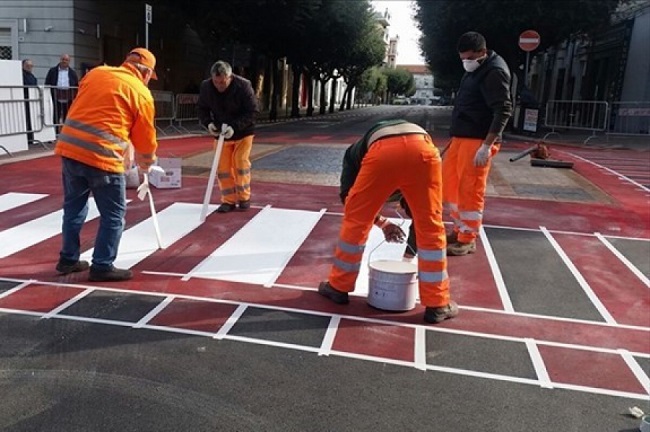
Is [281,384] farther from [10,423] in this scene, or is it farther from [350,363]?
[10,423]

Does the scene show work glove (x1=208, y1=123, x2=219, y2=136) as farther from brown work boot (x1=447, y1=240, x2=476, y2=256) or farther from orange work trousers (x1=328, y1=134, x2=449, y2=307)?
orange work trousers (x1=328, y1=134, x2=449, y2=307)

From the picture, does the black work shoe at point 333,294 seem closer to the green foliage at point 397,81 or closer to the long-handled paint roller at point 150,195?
the long-handled paint roller at point 150,195

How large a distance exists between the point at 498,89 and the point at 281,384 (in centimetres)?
355

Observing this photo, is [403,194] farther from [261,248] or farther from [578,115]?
[578,115]

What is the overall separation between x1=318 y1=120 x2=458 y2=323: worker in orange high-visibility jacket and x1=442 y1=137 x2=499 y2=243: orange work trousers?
5.57 ft

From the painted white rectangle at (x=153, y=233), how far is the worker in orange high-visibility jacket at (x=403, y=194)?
2.19m

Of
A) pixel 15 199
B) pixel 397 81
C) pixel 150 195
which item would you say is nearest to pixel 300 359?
pixel 150 195

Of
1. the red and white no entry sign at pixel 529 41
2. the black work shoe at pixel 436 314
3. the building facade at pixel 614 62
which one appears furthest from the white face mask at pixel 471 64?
the building facade at pixel 614 62

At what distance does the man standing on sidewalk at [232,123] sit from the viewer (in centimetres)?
741

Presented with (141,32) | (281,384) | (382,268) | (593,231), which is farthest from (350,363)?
(141,32)

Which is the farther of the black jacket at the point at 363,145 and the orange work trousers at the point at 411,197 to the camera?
the black jacket at the point at 363,145

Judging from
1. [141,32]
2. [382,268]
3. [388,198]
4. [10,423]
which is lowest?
[10,423]

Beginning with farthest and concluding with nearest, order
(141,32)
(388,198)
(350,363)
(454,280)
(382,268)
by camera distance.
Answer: (141,32) < (454,280) < (382,268) < (388,198) < (350,363)

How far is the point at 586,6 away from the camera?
883 inches
